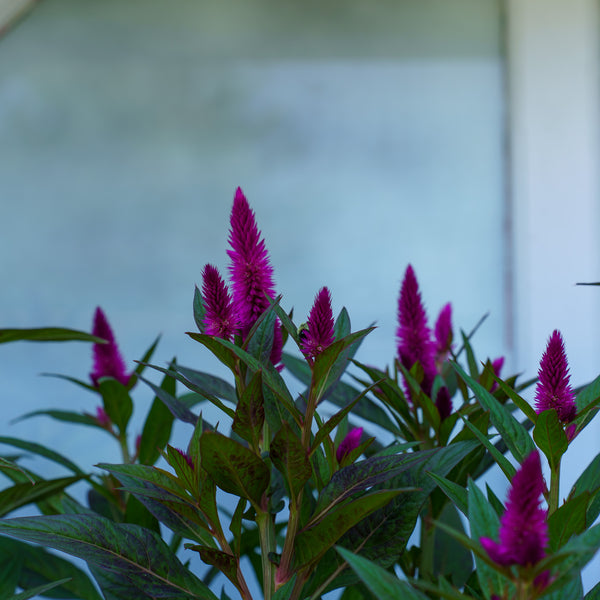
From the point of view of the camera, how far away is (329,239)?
5.08 feet

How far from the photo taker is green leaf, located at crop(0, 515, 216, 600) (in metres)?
0.49

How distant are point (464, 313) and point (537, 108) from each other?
1.67ft

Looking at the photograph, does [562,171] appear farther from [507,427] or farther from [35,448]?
[35,448]

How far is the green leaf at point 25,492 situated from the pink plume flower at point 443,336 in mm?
525

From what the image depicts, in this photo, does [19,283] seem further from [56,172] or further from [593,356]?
[593,356]

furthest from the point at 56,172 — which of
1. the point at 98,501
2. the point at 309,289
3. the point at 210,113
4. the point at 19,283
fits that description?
the point at 98,501

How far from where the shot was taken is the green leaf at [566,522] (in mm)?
449

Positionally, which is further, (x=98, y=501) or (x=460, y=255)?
(x=460, y=255)

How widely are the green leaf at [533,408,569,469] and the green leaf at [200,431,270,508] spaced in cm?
22

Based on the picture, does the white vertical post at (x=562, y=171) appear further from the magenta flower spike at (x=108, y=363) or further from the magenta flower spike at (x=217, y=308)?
the magenta flower spike at (x=217, y=308)

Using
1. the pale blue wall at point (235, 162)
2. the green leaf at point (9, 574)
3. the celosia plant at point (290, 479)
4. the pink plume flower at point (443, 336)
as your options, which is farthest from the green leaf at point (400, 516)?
the pale blue wall at point (235, 162)

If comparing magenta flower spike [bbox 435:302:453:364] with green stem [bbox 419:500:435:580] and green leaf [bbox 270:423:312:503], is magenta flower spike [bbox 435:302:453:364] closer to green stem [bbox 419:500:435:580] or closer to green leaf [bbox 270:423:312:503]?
green stem [bbox 419:500:435:580]

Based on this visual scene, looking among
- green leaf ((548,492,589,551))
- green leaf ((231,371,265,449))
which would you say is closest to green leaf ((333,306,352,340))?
green leaf ((231,371,265,449))

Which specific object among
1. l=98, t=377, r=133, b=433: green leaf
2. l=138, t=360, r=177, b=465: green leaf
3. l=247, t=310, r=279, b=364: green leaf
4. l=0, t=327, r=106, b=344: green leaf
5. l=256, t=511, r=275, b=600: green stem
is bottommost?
l=256, t=511, r=275, b=600: green stem
